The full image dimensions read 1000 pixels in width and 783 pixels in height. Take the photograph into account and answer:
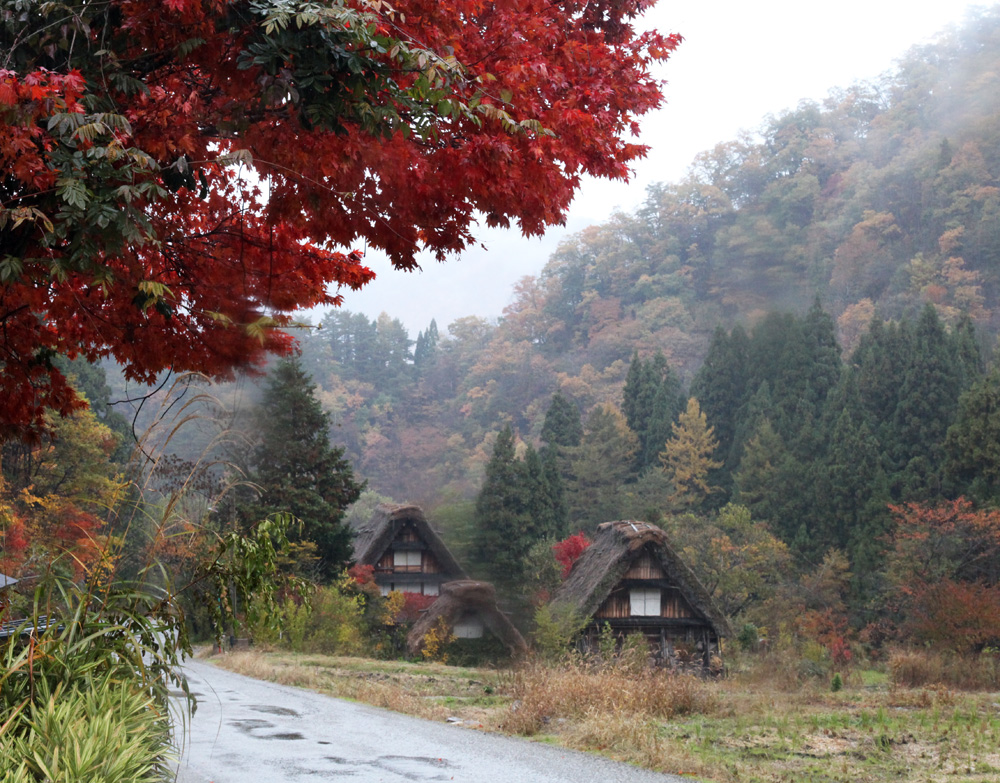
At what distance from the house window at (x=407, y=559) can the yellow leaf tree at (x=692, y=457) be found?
41.9 ft

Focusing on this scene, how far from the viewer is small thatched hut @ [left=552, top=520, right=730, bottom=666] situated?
70.4ft

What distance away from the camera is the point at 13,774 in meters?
3.65

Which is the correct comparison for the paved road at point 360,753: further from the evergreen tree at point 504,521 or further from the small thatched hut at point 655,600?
the evergreen tree at point 504,521

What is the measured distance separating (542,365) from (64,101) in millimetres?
48782

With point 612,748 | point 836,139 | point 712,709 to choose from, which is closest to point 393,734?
point 612,748

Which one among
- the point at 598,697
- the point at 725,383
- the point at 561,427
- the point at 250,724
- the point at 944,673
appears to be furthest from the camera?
the point at 561,427

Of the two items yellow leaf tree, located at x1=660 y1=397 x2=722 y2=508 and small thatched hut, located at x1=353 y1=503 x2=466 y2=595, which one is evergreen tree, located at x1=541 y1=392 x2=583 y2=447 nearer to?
yellow leaf tree, located at x1=660 y1=397 x2=722 y2=508

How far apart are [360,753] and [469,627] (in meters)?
16.1

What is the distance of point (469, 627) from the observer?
23.5 meters

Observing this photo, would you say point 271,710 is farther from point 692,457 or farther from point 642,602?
point 692,457

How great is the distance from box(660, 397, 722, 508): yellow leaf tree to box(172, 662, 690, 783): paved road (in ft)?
91.3

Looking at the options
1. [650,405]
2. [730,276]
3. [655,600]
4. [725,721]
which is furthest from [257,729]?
[730,276]

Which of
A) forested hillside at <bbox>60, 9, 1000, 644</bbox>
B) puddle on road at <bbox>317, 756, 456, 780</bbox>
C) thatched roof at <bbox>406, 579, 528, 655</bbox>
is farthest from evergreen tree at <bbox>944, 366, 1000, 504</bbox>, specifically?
puddle on road at <bbox>317, 756, 456, 780</bbox>

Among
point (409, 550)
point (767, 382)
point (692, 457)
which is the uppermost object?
point (767, 382)
